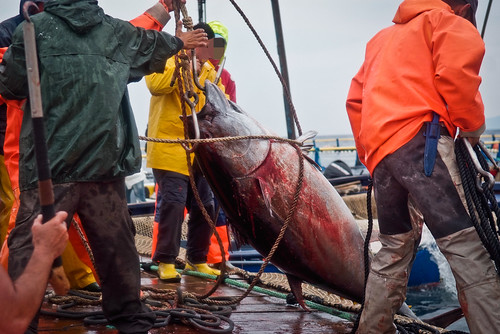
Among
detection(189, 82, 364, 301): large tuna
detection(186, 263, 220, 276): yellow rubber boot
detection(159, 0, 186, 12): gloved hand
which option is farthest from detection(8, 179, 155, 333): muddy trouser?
detection(186, 263, 220, 276): yellow rubber boot

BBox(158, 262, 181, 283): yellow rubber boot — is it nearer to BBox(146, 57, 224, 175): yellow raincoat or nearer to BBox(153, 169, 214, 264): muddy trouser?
BBox(153, 169, 214, 264): muddy trouser

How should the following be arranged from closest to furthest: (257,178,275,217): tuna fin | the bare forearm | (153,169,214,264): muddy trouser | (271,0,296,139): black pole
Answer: the bare forearm → (257,178,275,217): tuna fin → (153,169,214,264): muddy trouser → (271,0,296,139): black pole

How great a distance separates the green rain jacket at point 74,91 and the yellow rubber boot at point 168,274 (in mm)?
2149

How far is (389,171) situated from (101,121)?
1.63m

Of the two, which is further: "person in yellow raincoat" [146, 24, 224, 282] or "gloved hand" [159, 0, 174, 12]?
"person in yellow raincoat" [146, 24, 224, 282]

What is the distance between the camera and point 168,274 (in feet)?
16.5

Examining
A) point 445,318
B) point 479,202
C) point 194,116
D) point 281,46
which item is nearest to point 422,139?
point 479,202

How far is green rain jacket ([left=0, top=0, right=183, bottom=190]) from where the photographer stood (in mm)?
2873

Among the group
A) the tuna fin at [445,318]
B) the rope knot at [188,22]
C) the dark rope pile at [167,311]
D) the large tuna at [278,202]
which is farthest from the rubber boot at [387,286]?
the tuna fin at [445,318]

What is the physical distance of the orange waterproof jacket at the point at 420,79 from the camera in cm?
302

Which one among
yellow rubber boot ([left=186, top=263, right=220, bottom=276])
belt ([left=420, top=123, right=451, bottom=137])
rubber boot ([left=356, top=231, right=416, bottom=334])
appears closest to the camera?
belt ([left=420, top=123, right=451, bottom=137])

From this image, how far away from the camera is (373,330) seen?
131 inches

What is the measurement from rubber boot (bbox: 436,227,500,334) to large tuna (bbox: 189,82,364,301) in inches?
31.7

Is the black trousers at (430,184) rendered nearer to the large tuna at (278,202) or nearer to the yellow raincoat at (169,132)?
the large tuna at (278,202)
